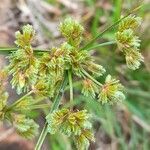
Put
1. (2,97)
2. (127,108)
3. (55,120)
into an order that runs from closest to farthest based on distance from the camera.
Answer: (55,120), (2,97), (127,108)

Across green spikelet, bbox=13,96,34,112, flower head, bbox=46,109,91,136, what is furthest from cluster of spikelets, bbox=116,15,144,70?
green spikelet, bbox=13,96,34,112

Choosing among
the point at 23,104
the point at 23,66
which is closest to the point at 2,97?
the point at 23,104

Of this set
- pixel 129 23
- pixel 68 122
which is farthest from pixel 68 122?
pixel 129 23

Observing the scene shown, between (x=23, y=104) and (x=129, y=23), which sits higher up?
(x=129, y=23)

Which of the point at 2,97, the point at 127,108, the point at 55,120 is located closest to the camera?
the point at 55,120

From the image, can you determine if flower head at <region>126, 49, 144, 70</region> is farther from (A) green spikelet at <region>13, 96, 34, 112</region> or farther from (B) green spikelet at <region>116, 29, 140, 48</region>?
(A) green spikelet at <region>13, 96, 34, 112</region>

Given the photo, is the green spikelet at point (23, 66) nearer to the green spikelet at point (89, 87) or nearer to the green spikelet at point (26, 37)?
the green spikelet at point (26, 37)

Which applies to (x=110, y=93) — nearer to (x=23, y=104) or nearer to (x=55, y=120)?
(x=55, y=120)

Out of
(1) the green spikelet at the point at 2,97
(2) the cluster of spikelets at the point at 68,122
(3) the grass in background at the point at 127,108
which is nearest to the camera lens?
(2) the cluster of spikelets at the point at 68,122

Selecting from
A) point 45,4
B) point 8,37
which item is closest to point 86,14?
point 45,4

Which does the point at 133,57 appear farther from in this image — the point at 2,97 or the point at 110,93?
the point at 2,97

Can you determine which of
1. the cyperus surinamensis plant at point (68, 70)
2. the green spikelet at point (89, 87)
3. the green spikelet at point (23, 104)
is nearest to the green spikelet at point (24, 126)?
the green spikelet at point (23, 104)

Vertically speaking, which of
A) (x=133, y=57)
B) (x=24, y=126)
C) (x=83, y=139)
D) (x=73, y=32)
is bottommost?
(x=83, y=139)

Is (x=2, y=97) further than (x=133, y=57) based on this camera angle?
Yes
